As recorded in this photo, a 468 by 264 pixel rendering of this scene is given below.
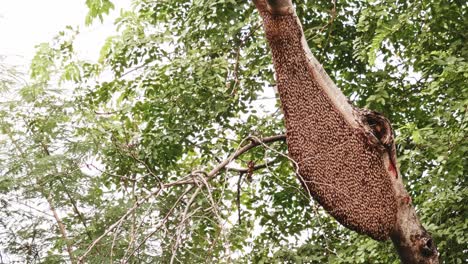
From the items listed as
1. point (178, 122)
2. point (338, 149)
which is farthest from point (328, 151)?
point (178, 122)

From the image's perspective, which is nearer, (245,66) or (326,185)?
(326,185)

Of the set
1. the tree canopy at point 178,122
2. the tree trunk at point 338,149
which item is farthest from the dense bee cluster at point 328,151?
the tree canopy at point 178,122

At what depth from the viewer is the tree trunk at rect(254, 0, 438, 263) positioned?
10.2 ft

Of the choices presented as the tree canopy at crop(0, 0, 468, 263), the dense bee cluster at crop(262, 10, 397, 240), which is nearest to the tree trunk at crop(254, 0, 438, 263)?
the dense bee cluster at crop(262, 10, 397, 240)

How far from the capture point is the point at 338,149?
3.13 m

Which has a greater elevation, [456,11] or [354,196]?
[456,11]

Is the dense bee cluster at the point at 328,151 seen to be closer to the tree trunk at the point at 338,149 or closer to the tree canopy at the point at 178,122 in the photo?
the tree trunk at the point at 338,149

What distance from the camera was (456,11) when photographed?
4172 millimetres

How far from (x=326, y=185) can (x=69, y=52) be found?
3274mm

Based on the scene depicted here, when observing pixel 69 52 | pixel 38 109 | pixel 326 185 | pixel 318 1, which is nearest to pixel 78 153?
pixel 38 109

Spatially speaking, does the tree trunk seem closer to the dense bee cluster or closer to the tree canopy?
the dense bee cluster

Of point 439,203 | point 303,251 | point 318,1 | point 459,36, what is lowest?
point 439,203

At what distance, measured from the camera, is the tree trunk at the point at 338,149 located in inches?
123

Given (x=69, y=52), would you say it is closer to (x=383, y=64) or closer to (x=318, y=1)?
(x=318, y=1)
